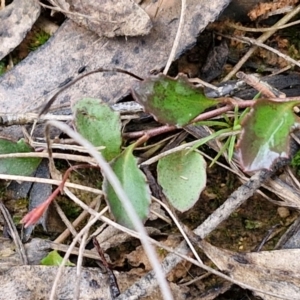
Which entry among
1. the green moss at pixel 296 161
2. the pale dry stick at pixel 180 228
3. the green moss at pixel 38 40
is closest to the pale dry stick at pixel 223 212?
the pale dry stick at pixel 180 228

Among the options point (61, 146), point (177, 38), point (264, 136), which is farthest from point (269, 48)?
point (61, 146)

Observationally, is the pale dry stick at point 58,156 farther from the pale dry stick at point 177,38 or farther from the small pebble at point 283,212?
the small pebble at point 283,212

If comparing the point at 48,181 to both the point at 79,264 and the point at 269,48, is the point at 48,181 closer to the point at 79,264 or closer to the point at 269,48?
the point at 79,264

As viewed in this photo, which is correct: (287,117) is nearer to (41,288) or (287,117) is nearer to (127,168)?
(127,168)

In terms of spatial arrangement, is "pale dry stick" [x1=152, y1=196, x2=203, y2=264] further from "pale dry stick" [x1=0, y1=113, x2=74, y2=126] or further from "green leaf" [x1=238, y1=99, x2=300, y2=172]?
"pale dry stick" [x1=0, y1=113, x2=74, y2=126]

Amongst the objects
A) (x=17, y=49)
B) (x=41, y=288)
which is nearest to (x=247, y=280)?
(x=41, y=288)
